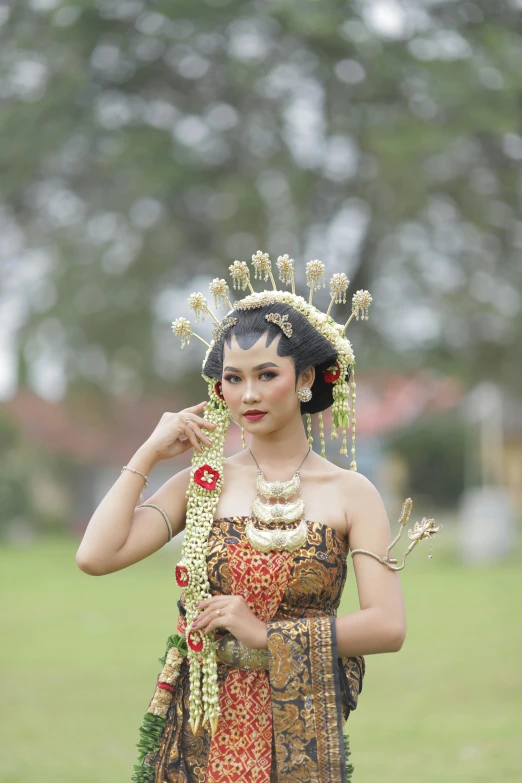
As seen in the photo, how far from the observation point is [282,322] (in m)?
3.75

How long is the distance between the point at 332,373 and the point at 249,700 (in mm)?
1021

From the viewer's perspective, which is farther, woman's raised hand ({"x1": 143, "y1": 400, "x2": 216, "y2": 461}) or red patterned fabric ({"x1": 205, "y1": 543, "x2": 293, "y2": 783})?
→ woman's raised hand ({"x1": 143, "y1": 400, "x2": 216, "y2": 461})

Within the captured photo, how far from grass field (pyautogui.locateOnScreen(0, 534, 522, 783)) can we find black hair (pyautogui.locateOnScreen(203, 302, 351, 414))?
3738mm

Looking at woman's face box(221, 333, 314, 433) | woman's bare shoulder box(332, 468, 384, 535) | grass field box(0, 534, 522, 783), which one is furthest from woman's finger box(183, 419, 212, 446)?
grass field box(0, 534, 522, 783)

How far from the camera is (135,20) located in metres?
18.0

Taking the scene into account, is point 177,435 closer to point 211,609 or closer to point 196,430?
point 196,430

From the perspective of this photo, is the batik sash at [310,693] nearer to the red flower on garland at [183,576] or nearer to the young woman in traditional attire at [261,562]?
the young woman in traditional attire at [261,562]

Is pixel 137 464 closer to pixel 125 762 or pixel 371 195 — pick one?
pixel 125 762

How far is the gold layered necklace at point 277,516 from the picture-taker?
3.61 m

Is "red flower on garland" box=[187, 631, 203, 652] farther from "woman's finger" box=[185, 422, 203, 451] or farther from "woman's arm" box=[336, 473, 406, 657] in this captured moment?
"woman's finger" box=[185, 422, 203, 451]

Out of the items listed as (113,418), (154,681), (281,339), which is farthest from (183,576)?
(113,418)

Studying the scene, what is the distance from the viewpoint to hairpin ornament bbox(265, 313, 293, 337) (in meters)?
3.74

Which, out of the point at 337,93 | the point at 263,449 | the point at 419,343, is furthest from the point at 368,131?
the point at 263,449

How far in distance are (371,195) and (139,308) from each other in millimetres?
4524
